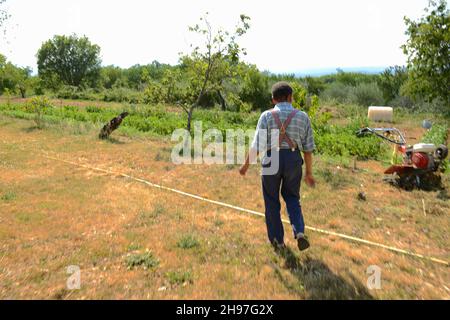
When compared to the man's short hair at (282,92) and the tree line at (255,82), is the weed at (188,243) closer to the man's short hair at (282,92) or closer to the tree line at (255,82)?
the man's short hair at (282,92)

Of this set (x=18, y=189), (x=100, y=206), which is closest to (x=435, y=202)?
(x=100, y=206)

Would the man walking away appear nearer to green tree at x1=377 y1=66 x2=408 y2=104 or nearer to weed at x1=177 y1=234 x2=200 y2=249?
weed at x1=177 y1=234 x2=200 y2=249

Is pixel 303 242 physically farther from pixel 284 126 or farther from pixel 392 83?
pixel 392 83

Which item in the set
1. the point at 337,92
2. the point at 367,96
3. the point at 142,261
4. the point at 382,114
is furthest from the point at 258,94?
the point at 142,261

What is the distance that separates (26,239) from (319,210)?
13.6 ft

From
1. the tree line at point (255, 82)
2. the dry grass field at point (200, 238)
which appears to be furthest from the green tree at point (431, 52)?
the dry grass field at point (200, 238)

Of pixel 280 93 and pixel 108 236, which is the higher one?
pixel 280 93

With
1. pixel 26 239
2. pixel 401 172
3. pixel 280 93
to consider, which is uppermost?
pixel 280 93

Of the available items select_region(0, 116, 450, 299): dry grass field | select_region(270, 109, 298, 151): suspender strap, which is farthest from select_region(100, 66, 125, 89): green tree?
select_region(270, 109, 298, 151): suspender strap

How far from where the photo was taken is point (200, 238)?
4141 millimetres

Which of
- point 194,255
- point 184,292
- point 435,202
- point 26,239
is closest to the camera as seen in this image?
point 184,292

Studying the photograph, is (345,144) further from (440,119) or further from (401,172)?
(440,119)

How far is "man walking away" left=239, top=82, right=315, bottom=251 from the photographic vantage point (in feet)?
10.7

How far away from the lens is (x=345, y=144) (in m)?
9.59
